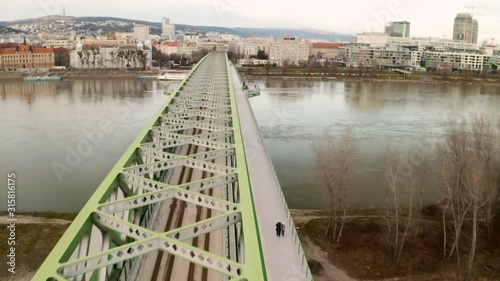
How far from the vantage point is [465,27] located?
148 ft

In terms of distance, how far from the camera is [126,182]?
4.98ft

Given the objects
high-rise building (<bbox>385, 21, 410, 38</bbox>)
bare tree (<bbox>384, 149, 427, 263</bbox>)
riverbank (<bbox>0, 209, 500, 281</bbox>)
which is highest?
high-rise building (<bbox>385, 21, 410, 38</bbox>)

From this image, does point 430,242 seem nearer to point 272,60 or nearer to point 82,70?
point 82,70

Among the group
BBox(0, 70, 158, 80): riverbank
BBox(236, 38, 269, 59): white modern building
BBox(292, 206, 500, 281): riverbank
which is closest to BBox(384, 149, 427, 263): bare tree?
BBox(292, 206, 500, 281): riverbank

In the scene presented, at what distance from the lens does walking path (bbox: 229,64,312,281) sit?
1.79 metres

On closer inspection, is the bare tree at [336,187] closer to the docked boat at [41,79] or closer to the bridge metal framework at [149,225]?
the bridge metal framework at [149,225]

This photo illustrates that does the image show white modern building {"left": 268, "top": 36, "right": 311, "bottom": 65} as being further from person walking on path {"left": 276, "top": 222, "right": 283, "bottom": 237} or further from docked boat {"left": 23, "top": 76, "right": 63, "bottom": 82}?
person walking on path {"left": 276, "top": 222, "right": 283, "bottom": 237}

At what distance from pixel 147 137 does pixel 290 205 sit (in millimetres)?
2083

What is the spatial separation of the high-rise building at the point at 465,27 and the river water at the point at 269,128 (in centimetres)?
3657

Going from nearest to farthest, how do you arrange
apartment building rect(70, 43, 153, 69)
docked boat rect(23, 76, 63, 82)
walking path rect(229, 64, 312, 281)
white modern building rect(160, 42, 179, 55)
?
walking path rect(229, 64, 312, 281) → docked boat rect(23, 76, 63, 82) → apartment building rect(70, 43, 153, 69) → white modern building rect(160, 42, 179, 55)

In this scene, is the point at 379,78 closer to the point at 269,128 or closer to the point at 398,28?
the point at 269,128

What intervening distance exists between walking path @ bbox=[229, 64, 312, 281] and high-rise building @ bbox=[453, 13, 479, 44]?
4810 centimetres

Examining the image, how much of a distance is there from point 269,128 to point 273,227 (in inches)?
191

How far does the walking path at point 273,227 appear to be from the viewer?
5.86 ft
